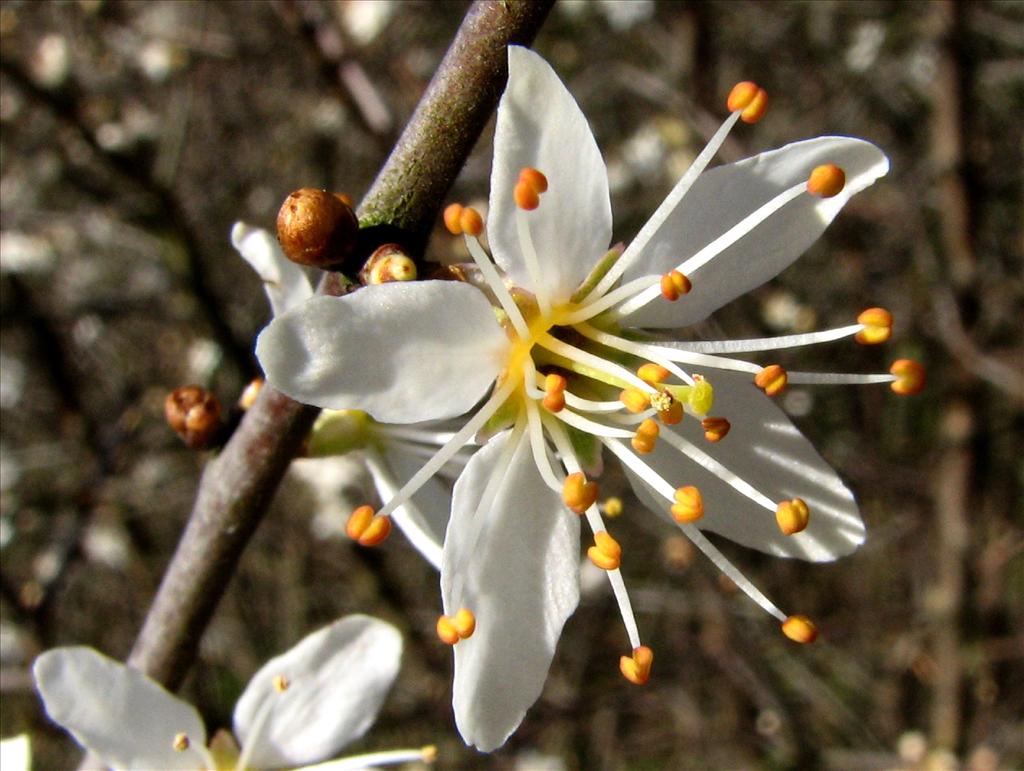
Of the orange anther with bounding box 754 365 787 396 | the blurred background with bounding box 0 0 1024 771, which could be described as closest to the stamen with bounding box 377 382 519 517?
the orange anther with bounding box 754 365 787 396

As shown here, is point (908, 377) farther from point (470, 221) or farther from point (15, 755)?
point (15, 755)

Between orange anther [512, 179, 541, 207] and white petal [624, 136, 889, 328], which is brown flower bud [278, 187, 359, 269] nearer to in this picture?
orange anther [512, 179, 541, 207]

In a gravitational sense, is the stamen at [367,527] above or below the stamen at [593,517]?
above

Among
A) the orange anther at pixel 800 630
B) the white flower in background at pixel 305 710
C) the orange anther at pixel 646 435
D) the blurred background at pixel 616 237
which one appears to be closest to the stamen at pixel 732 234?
the orange anther at pixel 646 435

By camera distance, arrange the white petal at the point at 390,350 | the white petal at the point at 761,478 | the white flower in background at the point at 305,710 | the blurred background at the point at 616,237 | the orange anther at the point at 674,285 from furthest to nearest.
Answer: the blurred background at the point at 616,237, the white flower in background at the point at 305,710, the white petal at the point at 761,478, the orange anther at the point at 674,285, the white petal at the point at 390,350

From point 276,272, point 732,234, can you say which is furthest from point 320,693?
point 732,234

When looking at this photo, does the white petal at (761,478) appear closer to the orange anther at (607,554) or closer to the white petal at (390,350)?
the orange anther at (607,554)
